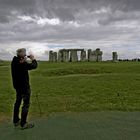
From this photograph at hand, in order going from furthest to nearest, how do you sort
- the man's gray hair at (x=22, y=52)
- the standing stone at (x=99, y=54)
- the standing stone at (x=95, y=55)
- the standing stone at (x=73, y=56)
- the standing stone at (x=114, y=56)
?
the standing stone at (x=114, y=56)
the standing stone at (x=95, y=55)
the standing stone at (x=99, y=54)
the standing stone at (x=73, y=56)
the man's gray hair at (x=22, y=52)

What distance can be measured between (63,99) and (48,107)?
2523mm

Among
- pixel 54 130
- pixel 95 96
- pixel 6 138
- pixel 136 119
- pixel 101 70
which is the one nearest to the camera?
pixel 6 138

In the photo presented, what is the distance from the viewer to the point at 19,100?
9.38m

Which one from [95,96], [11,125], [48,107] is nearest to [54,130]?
[11,125]

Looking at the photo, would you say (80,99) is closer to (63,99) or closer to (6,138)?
(63,99)

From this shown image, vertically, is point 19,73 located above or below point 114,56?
above

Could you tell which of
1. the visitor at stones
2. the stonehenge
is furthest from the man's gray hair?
the stonehenge

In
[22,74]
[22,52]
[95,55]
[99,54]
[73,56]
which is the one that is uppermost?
[22,52]

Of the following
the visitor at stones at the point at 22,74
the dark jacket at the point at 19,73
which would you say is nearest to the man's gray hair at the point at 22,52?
the visitor at stones at the point at 22,74

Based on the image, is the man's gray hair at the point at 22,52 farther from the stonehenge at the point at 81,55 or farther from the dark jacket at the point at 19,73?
the stonehenge at the point at 81,55

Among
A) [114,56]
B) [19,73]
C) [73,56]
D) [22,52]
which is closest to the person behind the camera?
[22,52]

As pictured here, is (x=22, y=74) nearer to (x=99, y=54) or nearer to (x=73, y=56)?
(x=73, y=56)

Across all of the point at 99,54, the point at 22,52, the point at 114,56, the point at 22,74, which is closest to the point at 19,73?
the point at 22,74

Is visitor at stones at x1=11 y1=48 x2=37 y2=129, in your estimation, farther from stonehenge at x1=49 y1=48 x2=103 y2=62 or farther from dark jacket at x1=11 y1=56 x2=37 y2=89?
stonehenge at x1=49 y1=48 x2=103 y2=62
